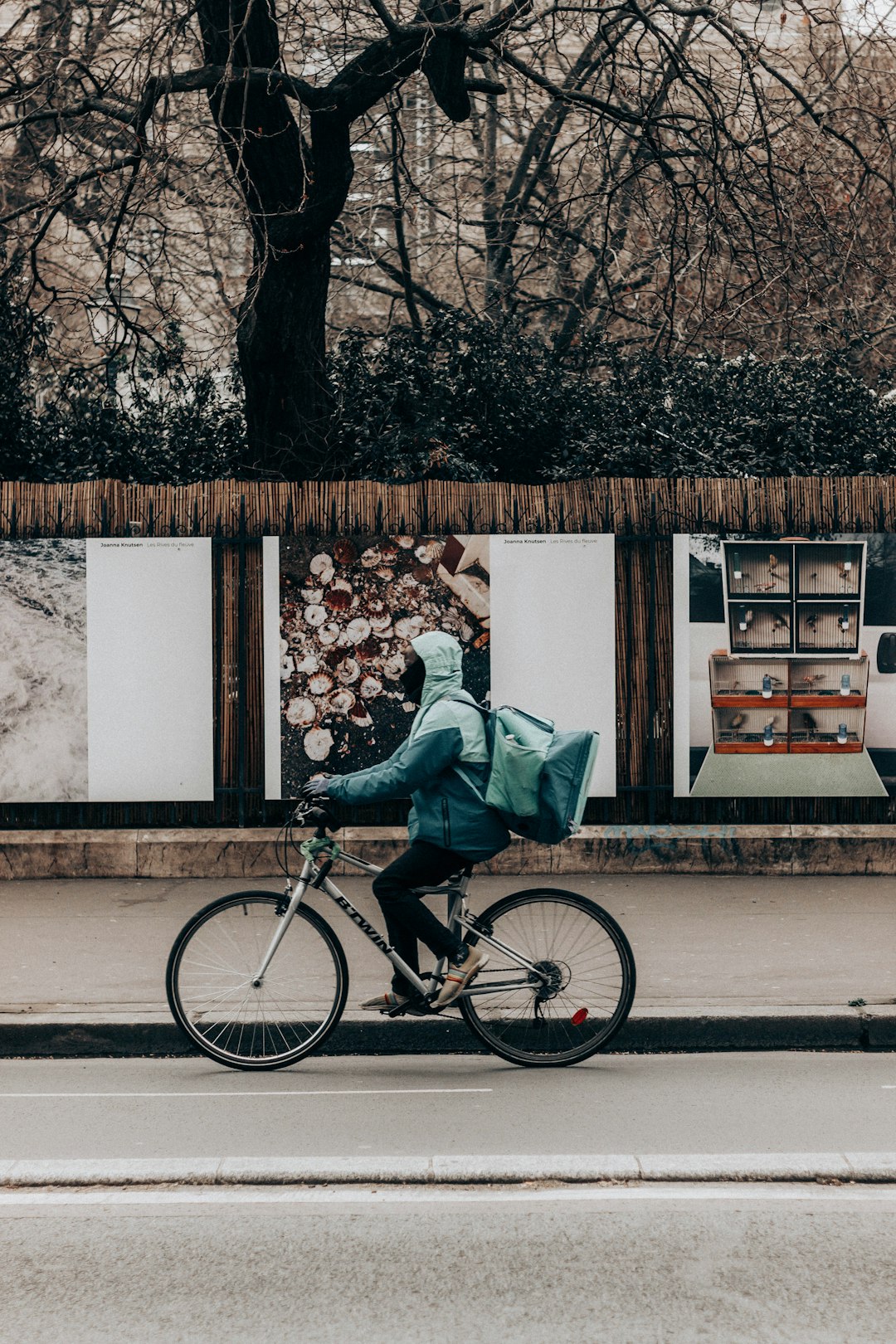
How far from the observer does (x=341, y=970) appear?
5.83 metres

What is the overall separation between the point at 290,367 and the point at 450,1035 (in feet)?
20.2

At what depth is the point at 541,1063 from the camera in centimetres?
600

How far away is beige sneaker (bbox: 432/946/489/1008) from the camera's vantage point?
5781mm

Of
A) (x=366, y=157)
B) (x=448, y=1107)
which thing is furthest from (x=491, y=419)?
(x=448, y=1107)

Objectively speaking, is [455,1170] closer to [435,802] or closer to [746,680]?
[435,802]

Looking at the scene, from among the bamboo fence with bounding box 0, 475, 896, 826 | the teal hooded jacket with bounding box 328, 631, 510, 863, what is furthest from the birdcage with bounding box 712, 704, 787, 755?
the teal hooded jacket with bounding box 328, 631, 510, 863

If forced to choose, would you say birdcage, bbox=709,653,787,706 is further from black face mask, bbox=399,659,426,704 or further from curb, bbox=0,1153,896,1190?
curb, bbox=0,1153,896,1190

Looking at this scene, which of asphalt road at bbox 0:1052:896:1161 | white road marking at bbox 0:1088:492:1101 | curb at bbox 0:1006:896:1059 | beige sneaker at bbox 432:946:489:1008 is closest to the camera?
asphalt road at bbox 0:1052:896:1161

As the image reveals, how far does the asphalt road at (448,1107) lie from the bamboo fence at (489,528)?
3661 mm

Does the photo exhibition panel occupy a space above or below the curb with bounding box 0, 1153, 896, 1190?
above

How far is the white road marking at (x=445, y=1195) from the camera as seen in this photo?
4.49m

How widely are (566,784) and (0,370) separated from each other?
24.6 feet

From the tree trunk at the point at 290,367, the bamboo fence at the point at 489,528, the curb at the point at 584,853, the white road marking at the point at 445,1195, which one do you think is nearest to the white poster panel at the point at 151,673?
the bamboo fence at the point at 489,528

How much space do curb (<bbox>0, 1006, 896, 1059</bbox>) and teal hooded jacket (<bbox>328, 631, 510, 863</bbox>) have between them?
3.25 ft
